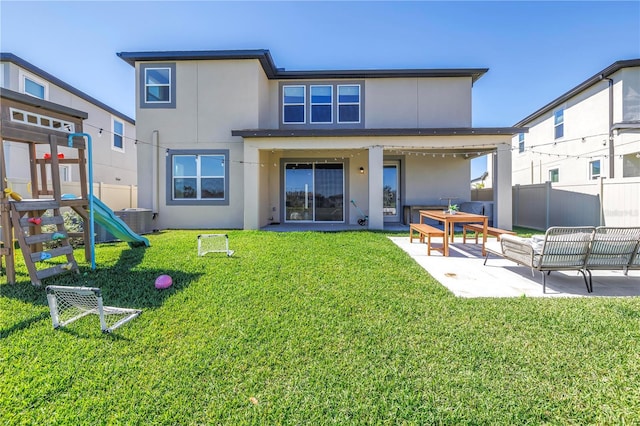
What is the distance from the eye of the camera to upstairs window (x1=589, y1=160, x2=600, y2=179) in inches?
480

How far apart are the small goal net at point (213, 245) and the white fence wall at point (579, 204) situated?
34.6 feet

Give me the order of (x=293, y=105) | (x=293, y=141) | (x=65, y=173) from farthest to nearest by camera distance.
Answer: (x=65, y=173)
(x=293, y=105)
(x=293, y=141)

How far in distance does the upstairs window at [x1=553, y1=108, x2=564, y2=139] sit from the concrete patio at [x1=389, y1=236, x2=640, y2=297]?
12.3 metres

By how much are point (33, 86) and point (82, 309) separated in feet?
41.8

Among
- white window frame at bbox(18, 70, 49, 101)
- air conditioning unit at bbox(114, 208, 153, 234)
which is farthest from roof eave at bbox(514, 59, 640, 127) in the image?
white window frame at bbox(18, 70, 49, 101)

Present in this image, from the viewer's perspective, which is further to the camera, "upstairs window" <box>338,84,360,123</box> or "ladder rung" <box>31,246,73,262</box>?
"upstairs window" <box>338,84,360,123</box>

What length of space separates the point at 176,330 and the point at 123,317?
32.6 inches

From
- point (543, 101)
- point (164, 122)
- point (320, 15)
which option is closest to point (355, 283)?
point (164, 122)

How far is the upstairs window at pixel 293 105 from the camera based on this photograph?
11719 mm

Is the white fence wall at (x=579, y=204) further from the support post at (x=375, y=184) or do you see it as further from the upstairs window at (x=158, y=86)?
the upstairs window at (x=158, y=86)

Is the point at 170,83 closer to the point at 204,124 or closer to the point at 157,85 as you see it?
the point at 157,85

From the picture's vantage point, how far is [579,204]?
366 inches

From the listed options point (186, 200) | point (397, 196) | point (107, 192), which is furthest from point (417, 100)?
point (107, 192)

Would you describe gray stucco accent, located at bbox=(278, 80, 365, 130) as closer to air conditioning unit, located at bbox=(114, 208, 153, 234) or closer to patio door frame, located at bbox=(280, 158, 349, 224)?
patio door frame, located at bbox=(280, 158, 349, 224)
